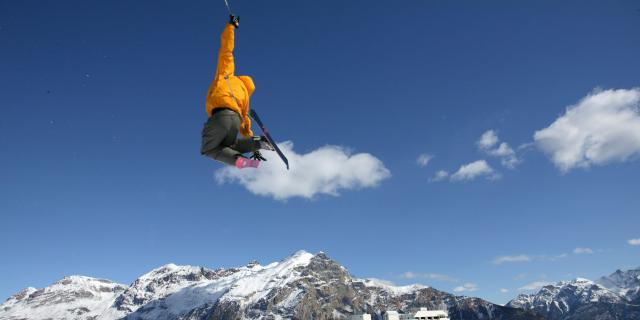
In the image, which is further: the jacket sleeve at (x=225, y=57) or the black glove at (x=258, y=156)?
the black glove at (x=258, y=156)

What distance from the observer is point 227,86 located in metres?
9.95

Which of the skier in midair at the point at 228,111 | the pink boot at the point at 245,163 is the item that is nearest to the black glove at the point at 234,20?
the skier in midair at the point at 228,111

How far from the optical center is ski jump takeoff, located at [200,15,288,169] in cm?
983

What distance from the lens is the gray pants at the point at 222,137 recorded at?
981 centimetres

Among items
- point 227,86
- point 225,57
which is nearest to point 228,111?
point 227,86

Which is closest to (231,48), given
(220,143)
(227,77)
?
(227,77)

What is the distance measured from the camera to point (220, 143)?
10164 mm

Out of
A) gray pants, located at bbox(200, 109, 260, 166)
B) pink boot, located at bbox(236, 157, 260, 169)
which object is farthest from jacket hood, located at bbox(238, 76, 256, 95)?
pink boot, located at bbox(236, 157, 260, 169)

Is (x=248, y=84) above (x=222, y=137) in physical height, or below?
above

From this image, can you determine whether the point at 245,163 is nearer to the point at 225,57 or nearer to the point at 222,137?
the point at 222,137

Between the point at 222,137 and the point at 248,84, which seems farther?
the point at 248,84

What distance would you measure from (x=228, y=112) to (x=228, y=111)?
0.03 m

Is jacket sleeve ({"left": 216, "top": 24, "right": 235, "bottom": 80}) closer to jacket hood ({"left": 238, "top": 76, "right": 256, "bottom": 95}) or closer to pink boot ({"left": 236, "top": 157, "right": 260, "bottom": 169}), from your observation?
jacket hood ({"left": 238, "top": 76, "right": 256, "bottom": 95})

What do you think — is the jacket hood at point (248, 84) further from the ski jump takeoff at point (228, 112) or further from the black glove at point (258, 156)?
the black glove at point (258, 156)
